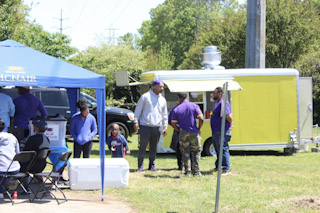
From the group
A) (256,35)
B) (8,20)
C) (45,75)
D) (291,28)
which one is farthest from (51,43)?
(45,75)

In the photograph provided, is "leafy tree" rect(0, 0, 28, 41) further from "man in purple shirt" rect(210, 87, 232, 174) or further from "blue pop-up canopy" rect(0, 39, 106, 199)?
"man in purple shirt" rect(210, 87, 232, 174)

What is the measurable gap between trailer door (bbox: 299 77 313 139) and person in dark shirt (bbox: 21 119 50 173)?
900cm

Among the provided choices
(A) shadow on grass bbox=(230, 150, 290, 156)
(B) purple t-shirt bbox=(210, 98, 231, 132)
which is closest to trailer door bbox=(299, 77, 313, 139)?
(A) shadow on grass bbox=(230, 150, 290, 156)

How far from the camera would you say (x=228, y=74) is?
555 inches

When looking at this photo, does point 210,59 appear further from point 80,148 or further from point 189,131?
point 80,148

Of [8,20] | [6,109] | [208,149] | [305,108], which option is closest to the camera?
[6,109]

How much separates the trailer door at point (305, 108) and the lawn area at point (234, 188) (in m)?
1.94

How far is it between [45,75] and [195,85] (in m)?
6.26

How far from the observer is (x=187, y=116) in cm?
1028

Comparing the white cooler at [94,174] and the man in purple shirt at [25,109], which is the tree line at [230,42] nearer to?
the man in purple shirt at [25,109]

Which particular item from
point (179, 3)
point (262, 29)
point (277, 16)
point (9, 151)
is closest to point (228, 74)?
point (262, 29)

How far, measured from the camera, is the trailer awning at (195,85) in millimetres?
13422

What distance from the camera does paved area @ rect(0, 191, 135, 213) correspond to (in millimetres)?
7430

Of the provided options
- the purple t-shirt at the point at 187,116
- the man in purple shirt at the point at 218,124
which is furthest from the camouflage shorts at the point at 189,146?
the man in purple shirt at the point at 218,124
